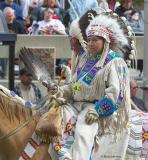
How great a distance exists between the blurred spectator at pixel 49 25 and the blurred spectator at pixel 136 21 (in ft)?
4.93

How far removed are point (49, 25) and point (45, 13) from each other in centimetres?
26

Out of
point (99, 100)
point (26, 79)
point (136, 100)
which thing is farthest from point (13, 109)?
point (26, 79)

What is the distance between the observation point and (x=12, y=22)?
16812mm

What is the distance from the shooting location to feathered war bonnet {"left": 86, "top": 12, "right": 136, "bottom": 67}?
9414mm

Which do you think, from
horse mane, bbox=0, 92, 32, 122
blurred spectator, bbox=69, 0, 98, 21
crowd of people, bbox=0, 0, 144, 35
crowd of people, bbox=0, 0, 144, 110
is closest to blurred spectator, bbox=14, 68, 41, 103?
crowd of people, bbox=0, 0, 144, 110

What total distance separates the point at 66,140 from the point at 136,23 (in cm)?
854

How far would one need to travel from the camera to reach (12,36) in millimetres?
13672

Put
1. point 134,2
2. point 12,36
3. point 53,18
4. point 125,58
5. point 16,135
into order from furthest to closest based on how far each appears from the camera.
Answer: point 134,2 → point 53,18 → point 12,36 → point 125,58 → point 16,135

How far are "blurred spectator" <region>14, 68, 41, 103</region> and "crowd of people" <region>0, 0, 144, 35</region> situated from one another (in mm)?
2958

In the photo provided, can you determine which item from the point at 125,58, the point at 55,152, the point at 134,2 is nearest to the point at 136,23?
the point at 134,2

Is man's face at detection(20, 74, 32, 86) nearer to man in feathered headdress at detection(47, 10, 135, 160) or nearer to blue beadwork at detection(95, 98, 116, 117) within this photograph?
man in feathered headdress at detection(47, 10, 135, 160)

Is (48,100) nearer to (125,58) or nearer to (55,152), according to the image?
(55,152)

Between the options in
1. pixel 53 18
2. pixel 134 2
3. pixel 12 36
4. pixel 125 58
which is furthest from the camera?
pixel 134 2

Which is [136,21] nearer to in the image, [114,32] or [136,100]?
[136,100]
